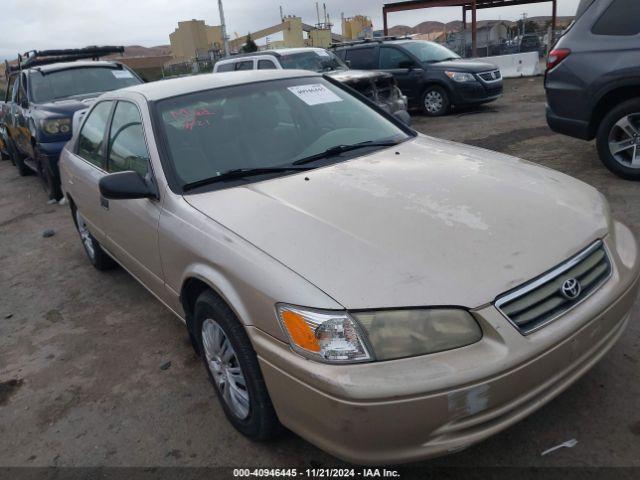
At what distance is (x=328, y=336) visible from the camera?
6.18 feet

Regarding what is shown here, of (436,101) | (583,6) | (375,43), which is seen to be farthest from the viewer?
(375,43)

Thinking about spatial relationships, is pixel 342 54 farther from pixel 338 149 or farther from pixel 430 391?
Result: pixel 430 391

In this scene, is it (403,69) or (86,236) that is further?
(403,69)

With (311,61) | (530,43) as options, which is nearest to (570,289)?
(311,61)

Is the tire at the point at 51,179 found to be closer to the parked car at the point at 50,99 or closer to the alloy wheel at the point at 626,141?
the parked car at the point at 50,99

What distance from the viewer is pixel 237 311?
7.18 feet

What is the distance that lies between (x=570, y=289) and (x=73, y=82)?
840 cm

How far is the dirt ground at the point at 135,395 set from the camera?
2.33m

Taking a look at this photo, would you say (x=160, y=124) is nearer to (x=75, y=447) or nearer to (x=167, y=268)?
(x=167, y=268)

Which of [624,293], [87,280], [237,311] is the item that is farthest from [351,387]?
[87,280]

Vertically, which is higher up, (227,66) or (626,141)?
Result: (227,66)

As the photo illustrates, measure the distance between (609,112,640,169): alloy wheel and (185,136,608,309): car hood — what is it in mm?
2878

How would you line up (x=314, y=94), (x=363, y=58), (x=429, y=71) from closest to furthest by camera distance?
(x=314, y=94), (x=429, y=71), (x=363, y=58)

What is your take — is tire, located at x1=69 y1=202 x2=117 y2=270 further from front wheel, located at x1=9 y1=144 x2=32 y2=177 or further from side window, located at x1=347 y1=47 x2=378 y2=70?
side window, located at x1=347 y1=47 x2=378 y2=70
